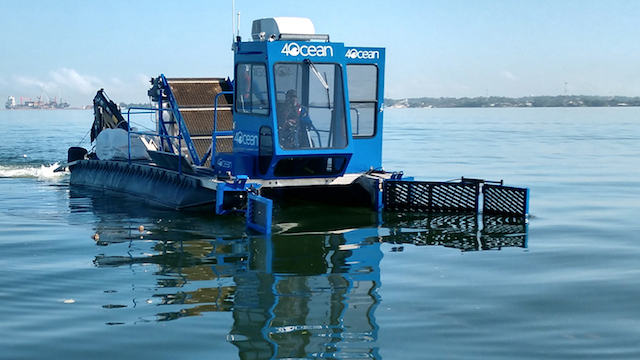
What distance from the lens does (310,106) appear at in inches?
454

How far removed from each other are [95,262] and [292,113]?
392 centimetres

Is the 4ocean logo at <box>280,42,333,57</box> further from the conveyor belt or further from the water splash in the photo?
the water splash

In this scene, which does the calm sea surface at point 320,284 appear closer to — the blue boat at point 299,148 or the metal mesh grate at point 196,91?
the blue boat at point 299,148

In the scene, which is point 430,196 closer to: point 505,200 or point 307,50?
point 505,200

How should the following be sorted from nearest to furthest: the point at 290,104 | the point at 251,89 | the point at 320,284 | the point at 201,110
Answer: the point at 320,284
the point at 290,104
the point at 251,89
the point at 201,110

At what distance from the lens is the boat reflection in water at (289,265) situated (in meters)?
6.38

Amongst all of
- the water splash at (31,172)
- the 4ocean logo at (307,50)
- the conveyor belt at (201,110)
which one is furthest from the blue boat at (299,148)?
the water splash at (31,172)

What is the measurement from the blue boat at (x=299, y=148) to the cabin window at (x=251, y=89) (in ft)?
0.05

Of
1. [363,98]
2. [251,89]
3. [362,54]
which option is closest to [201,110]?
[251,89]

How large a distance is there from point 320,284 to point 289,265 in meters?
1.02

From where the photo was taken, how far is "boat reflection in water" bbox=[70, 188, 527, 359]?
6379 millimetres

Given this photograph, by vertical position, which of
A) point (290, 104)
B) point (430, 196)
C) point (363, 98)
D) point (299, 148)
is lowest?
point (430, 196)

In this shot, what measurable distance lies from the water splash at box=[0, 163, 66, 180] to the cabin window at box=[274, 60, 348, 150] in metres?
11.4

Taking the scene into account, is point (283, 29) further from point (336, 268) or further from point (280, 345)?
point (280, 345)
